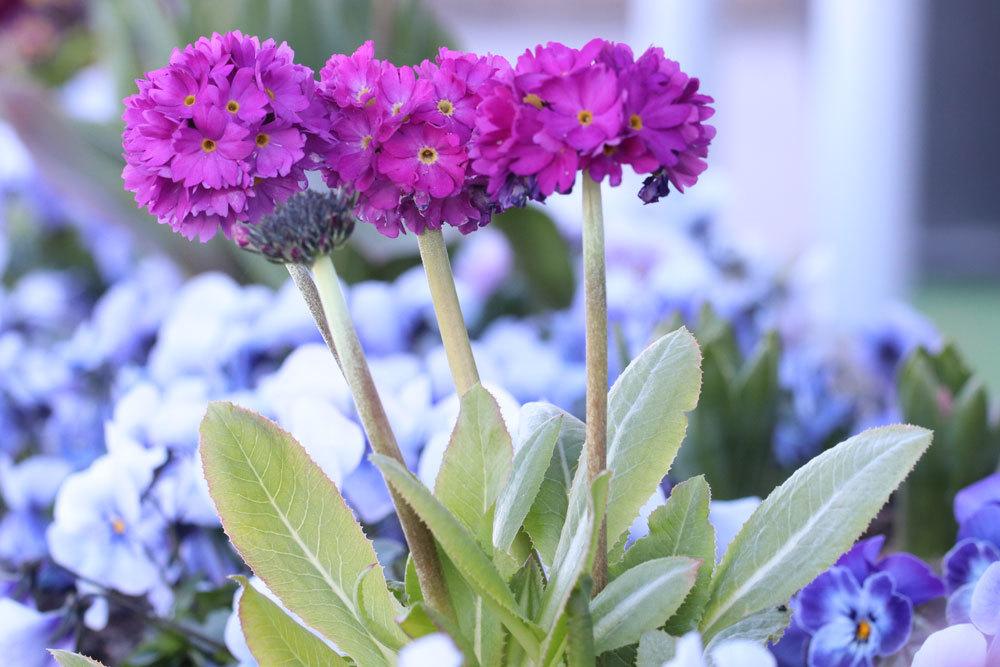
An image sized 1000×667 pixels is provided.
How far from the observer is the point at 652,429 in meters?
0.44

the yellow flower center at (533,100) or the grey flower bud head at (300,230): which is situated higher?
the yellow flower center at (533,100)

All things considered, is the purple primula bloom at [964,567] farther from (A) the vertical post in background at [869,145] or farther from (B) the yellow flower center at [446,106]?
(A) the vertical post in background at [869,145]

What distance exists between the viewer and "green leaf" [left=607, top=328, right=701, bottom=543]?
437mm

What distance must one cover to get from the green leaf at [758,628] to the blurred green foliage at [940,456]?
0.29m

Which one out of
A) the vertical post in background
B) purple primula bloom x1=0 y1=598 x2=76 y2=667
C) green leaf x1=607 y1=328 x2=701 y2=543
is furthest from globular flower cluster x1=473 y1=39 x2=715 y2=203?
the vertical post in background

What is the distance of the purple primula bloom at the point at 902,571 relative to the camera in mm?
514

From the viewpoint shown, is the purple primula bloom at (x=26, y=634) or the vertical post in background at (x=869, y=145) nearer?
the purple primula bloom at (x=26, y=634)

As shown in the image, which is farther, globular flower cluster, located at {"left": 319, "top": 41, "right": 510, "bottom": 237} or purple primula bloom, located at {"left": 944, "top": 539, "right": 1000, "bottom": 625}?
purple primula bloom, located at {"left": 944, "top": 539, "right": 1000, "bottom": 625}

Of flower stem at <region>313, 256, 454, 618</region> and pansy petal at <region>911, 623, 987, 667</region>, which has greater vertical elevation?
flower stem at <region>313, 256, 454, 618</region>

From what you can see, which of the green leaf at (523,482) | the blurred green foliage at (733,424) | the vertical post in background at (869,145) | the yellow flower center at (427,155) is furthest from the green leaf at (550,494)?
the vertical post in background at (869,145)

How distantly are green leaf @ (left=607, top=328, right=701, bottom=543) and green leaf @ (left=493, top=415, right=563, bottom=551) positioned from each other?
3 cm

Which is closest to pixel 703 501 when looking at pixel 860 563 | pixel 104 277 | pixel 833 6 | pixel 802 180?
pixel 860 563

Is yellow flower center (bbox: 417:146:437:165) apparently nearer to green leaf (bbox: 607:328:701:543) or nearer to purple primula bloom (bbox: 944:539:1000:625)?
green leaf (bbox: 607:328:701:543)

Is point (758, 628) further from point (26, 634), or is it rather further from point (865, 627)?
point (26, 634)
